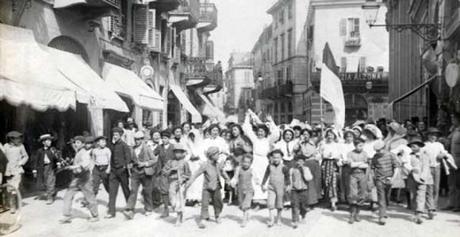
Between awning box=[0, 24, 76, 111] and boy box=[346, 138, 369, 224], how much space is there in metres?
5.78

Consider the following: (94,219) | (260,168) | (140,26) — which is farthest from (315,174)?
(140,26)

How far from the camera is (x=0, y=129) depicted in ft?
37.2

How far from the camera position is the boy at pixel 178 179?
8.48m

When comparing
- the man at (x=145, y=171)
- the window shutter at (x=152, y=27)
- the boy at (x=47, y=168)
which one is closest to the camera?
the man at (x=145, y=171)

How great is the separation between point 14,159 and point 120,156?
1.93m

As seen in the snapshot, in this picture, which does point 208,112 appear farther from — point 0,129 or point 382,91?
point 0,129

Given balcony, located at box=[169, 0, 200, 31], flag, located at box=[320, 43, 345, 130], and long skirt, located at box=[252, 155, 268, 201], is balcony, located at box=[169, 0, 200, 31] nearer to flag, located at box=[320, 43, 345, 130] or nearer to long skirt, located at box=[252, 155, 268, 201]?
flag, located at box=[320, 43, 345, 130]

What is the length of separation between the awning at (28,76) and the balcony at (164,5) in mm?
10505

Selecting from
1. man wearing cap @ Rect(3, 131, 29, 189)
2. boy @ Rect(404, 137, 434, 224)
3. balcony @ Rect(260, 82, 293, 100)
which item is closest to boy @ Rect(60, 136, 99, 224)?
man wearing cap @ Rect(3, 131, 29, 189)

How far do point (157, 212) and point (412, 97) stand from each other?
55.5 feet

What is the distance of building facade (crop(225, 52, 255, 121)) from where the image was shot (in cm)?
7731

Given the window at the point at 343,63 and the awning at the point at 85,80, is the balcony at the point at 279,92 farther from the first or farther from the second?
the awning at the point at 85,80

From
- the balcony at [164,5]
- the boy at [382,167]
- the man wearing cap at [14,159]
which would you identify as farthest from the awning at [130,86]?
the boy at [382,167]

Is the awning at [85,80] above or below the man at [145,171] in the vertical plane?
above
